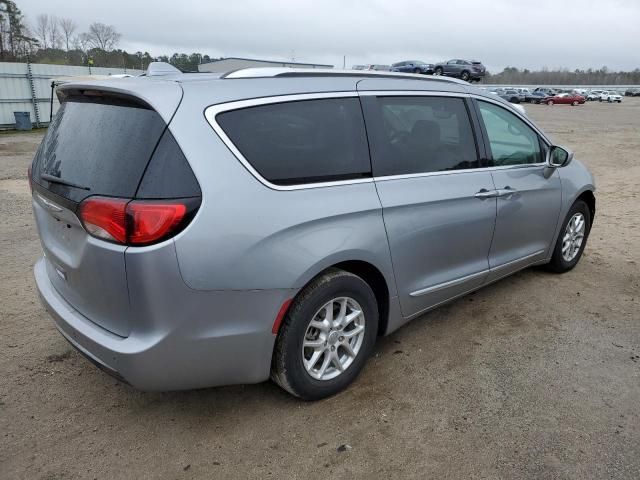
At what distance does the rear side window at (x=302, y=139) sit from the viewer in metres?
2.43

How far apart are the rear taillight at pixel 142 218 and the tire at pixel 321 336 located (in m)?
0.75

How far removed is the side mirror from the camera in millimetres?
4281

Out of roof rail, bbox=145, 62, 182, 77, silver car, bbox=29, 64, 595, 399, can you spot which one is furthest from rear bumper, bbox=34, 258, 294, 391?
roof rail, bbox=145, 62, 182, 77

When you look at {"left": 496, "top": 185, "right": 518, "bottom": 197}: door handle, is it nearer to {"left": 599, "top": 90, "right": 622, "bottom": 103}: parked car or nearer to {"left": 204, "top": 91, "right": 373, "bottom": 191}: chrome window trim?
{"left": 204, "top": 91, "right": 373, "bottom": 191}: chrome window trim

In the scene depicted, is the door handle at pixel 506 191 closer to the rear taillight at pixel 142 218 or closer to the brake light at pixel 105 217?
the rear taillight at pixel 142 218

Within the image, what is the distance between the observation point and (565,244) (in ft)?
15.6

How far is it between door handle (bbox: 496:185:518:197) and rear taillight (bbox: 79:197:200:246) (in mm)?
2380

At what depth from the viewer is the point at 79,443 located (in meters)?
2.55

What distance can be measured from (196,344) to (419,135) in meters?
1.97

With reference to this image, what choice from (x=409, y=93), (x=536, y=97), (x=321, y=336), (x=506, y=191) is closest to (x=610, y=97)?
(x=536, y=97)

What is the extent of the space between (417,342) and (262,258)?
67.2 inches

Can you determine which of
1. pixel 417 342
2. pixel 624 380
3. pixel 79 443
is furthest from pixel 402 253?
pixel 79 443

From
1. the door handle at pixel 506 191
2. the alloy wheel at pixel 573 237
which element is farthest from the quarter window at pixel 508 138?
the alloy wheel at pixel 573 237

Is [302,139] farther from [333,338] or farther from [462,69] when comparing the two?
[462,69]
